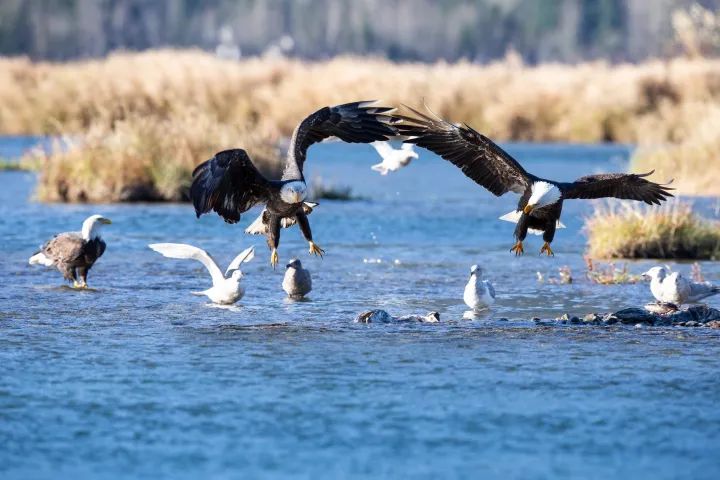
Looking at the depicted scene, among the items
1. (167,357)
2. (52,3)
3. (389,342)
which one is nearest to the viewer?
(167,357)

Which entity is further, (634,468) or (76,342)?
(76,342)

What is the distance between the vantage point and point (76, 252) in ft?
45.5

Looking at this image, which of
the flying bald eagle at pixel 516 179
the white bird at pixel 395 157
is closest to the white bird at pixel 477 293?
the flying bald eagle at pixel 516 179

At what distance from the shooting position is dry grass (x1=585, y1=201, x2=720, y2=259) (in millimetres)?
→ 16938

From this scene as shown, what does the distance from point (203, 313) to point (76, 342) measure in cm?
174

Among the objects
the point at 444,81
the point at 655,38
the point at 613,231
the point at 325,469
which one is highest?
the point at 655,38

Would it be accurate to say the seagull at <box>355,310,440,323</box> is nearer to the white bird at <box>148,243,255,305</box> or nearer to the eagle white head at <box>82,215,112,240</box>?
the white bird at <box>148,243,255,305</box>

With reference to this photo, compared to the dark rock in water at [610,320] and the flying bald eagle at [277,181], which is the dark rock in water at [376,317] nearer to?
the flying bald eagle at [277,181]

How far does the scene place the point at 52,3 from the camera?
8825cm

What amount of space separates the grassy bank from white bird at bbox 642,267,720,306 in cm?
2365

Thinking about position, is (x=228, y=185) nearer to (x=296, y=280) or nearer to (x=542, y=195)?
(x=296, y=280)

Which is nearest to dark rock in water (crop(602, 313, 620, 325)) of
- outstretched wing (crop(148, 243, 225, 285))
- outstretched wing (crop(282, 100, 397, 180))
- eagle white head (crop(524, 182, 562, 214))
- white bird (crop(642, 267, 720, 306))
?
white bird (crop(642, 267, 720, 306))

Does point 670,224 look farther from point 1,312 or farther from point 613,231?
point 1,312

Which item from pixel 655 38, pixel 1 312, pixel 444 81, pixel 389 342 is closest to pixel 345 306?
pixel 389 342
